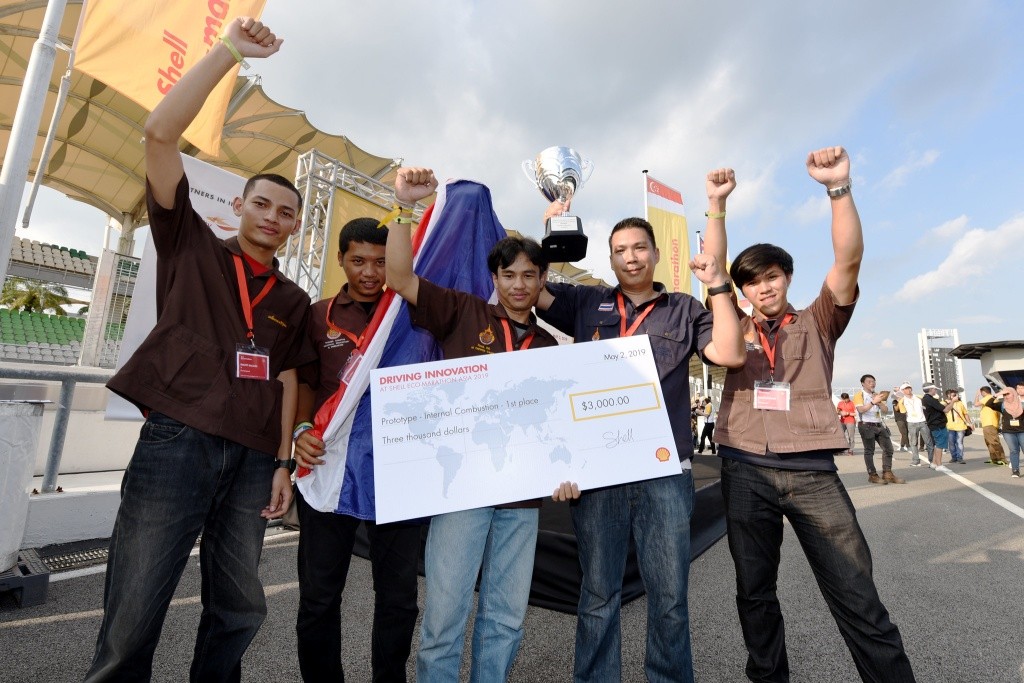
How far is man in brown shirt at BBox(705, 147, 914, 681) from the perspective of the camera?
1.80 m

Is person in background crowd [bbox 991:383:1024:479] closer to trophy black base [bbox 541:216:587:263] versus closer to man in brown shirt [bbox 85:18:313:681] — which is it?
trophy black base [bbox 541:216:587:263]

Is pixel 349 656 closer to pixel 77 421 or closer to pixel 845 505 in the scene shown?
pixel 845 505

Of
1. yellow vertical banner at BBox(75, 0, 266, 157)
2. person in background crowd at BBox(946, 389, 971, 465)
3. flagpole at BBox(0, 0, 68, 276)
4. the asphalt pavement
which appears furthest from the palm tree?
person in background crowd at BBox(946, 389, 971, 465)

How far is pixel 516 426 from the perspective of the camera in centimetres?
174

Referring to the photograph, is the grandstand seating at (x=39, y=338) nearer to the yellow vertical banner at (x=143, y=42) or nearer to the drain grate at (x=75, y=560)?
the yellow vertical banner at (x=143, y=42)

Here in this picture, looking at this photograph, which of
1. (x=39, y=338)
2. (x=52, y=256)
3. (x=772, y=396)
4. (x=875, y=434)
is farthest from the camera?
(x=52, y=256)

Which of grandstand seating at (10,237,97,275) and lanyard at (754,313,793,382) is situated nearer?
lanyard at (754,313,793,382)

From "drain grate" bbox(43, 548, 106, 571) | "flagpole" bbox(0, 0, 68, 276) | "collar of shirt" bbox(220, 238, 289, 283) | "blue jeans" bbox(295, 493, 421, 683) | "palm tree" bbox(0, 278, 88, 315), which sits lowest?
"drain grate" bbox(43, 548, 106, 571)

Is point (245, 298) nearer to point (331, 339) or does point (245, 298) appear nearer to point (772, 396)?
point (331, 339)

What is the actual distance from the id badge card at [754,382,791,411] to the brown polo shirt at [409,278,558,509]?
2.78ft

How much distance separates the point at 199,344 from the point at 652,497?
1564mm

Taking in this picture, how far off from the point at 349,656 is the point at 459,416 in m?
1.46

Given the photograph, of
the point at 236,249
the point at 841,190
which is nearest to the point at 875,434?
the point at 841,190

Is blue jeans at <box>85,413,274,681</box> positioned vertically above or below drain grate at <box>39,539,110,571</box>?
above
